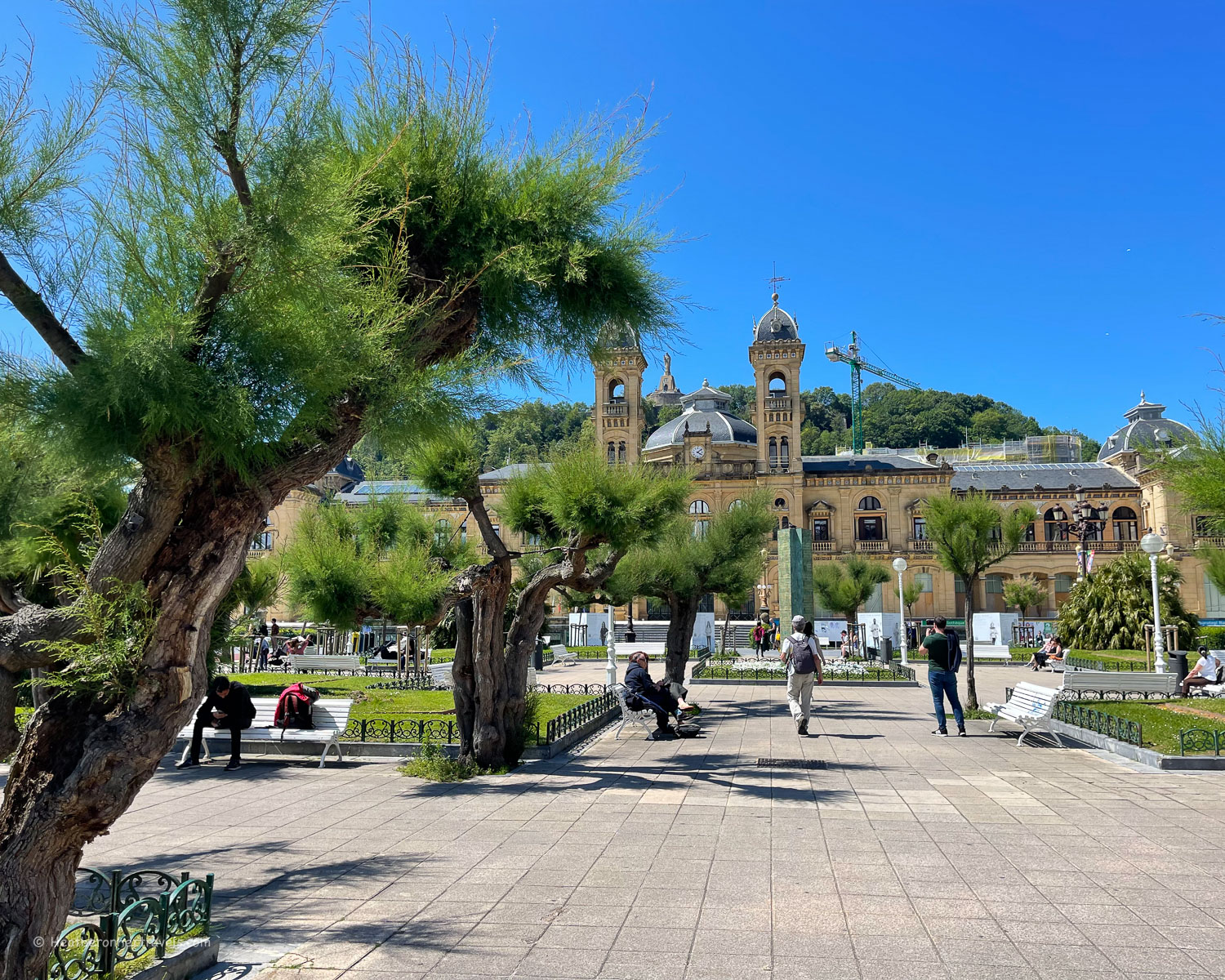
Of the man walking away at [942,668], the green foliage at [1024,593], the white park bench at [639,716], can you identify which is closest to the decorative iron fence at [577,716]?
the white park bench at [639,716]

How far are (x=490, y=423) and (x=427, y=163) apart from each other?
10.5 feet

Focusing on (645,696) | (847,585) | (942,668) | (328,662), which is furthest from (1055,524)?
(645,696)

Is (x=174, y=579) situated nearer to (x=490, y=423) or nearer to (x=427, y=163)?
(x=490, y=423)

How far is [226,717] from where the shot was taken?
11.6m

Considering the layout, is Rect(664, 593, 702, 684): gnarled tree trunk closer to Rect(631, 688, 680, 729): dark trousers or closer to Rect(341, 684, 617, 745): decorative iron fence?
Rect(341, 684, 617, 745): decorative iron fence

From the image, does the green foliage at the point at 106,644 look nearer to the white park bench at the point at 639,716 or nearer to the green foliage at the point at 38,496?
the green foliage at the point at 38,496

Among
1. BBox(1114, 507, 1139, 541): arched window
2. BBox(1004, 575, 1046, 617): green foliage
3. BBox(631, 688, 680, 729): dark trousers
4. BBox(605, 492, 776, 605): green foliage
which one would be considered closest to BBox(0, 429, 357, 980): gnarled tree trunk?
BBox(631, 688, 680, 729): dark trousers

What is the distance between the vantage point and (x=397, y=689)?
22.2 m

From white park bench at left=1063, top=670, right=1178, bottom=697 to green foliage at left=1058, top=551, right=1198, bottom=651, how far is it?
14.7m

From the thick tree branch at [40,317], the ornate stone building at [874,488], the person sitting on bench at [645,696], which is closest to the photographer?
the thick tree branch at [40,317]

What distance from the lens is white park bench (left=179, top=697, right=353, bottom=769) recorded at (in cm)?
1167

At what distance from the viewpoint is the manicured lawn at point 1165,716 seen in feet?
39.5

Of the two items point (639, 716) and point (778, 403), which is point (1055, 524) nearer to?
point (778, 403)

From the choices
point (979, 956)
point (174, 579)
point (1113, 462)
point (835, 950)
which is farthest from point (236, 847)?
point (1113, 462)
